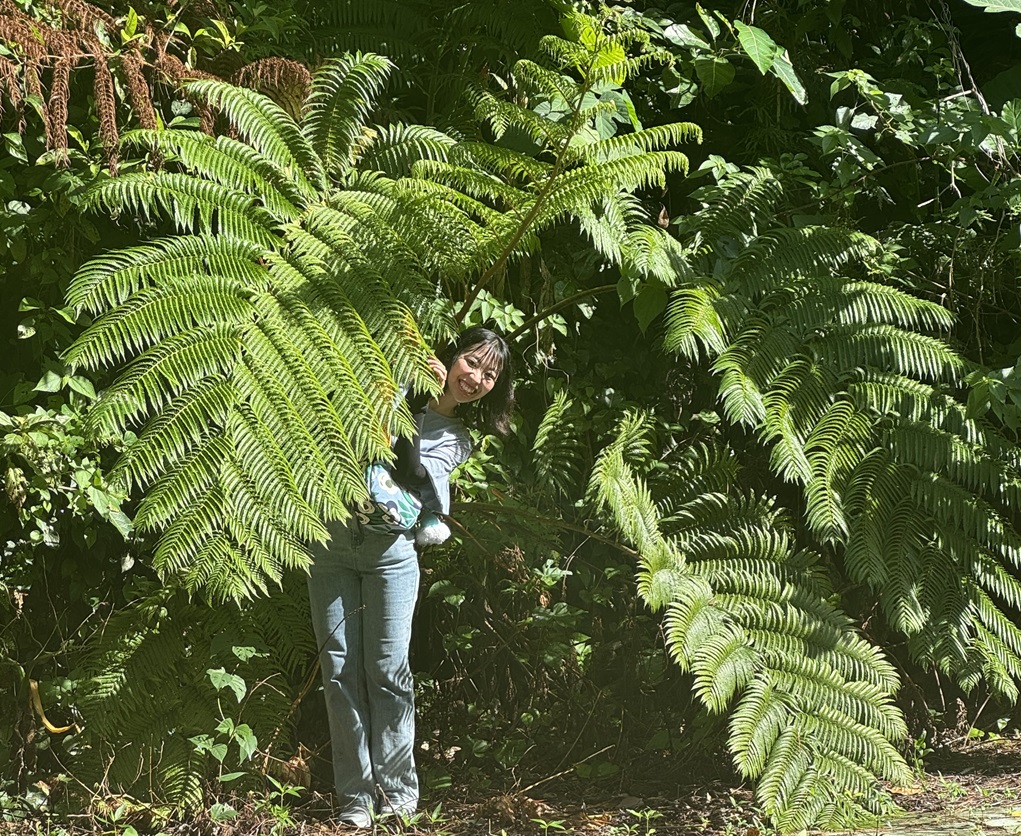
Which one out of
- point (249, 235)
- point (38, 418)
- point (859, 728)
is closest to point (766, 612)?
point (859, 728)

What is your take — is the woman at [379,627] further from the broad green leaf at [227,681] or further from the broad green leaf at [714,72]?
the broad green leaf at [714,72]

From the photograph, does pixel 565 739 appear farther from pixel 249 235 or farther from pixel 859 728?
pixel 249 235

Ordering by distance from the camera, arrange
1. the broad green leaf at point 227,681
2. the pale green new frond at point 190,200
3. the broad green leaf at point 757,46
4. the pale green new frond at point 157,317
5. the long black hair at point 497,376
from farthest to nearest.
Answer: the broad green leaf at point 757,46 < the long black hair at point 497,376 < the broad green leaf at point 227,681 < the pale green new frond at point 190,200 < the pale green new frond at point 157,317

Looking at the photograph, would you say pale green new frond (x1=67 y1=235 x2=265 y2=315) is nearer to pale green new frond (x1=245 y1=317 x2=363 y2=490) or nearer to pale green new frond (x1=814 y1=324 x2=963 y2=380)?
pale green new frond (x1=245 y1=317 x2=363 y2=490)

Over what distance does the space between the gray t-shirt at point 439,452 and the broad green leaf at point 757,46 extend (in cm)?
157

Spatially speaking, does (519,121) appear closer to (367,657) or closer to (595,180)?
(595,180)

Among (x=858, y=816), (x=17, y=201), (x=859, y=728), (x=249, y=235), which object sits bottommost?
(x=858, y=816)

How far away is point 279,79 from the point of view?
353cm

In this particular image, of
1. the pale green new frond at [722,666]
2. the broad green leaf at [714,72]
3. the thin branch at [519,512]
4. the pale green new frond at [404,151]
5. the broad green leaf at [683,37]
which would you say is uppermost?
the broad green leaf at [683,37]

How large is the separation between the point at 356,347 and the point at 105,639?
1375 mm

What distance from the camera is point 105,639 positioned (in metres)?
3.50

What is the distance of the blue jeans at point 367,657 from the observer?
3.40 meters

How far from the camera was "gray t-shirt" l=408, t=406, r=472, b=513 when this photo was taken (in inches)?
135

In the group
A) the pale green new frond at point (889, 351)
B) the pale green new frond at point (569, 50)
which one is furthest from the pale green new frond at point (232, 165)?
the pale green new frond at point (889, 351)
